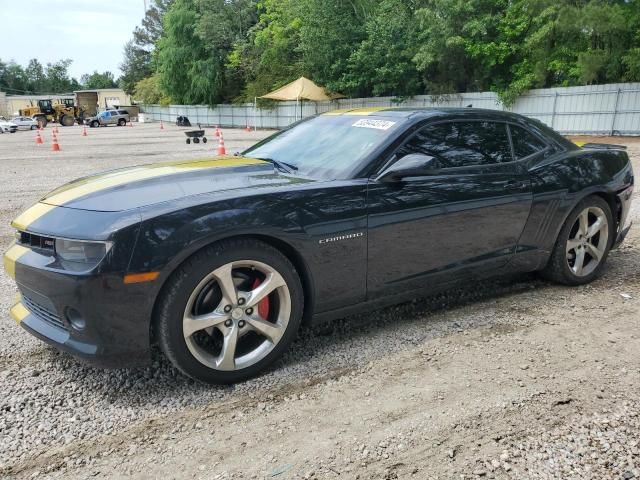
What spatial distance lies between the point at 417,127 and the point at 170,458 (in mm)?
2479

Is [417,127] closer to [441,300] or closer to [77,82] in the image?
[441,300]

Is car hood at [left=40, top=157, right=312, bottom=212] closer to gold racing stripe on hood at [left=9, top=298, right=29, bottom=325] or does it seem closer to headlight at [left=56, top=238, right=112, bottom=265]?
headlight at [left=56, top=238, right=112, bottom=265]

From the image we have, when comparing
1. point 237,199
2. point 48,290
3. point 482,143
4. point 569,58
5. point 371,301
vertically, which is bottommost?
point 371,301

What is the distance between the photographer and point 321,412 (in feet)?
8.51

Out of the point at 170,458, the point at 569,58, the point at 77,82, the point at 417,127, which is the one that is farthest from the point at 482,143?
→ the point at 77,82

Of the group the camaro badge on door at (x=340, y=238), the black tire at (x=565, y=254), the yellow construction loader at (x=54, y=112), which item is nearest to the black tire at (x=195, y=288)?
the camaro badge on door at (x=340, y=238)

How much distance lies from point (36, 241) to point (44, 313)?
387 millimetres

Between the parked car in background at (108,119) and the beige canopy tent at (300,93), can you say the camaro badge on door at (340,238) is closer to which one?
the beige canopy tent at (300,93)

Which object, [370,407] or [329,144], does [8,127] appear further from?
[370,407]

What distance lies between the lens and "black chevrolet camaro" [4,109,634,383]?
2.51m

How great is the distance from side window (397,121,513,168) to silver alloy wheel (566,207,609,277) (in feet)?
3.20

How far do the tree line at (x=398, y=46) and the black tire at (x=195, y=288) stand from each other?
22899 millimetres

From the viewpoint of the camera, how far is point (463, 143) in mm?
3701

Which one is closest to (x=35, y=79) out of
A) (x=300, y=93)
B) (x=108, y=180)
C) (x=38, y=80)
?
(x=38, y=80)
